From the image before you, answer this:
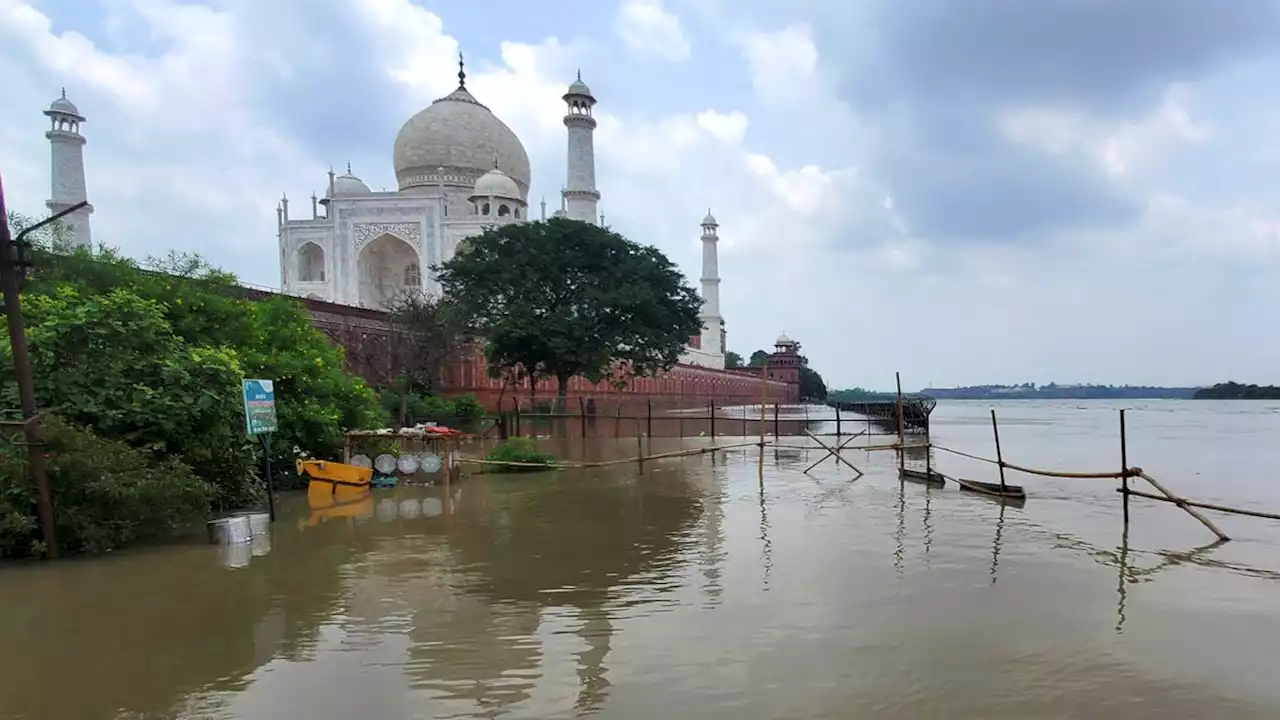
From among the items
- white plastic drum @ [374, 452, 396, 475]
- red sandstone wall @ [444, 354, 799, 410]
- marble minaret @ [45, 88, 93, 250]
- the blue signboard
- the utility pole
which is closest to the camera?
the utility pole

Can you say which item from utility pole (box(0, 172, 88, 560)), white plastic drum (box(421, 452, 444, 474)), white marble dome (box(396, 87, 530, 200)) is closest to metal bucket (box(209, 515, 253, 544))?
utility pole (box(0, 172, 88, 560))

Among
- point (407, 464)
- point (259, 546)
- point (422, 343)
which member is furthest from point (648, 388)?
point (259, 546)

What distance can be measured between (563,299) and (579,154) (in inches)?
855

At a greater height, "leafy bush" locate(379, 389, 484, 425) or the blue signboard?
the blue signboard

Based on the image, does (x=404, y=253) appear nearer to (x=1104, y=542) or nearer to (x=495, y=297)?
(x=495, y=297)

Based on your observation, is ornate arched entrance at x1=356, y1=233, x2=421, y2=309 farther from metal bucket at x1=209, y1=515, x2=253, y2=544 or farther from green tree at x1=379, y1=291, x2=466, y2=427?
metal bucket at x1=209, y1=515, x2=253, y2=544

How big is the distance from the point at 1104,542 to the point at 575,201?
4250 centimetres

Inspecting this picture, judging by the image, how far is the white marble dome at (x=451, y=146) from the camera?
157ft

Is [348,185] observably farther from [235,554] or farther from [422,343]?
[235,554]

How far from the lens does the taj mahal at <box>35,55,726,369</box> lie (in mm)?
44500

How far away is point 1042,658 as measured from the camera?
5.33 meters

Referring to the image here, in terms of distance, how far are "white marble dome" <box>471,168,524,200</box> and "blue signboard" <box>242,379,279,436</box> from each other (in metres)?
36.8

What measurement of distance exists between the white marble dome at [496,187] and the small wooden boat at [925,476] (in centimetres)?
3409

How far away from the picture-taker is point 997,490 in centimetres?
1333
